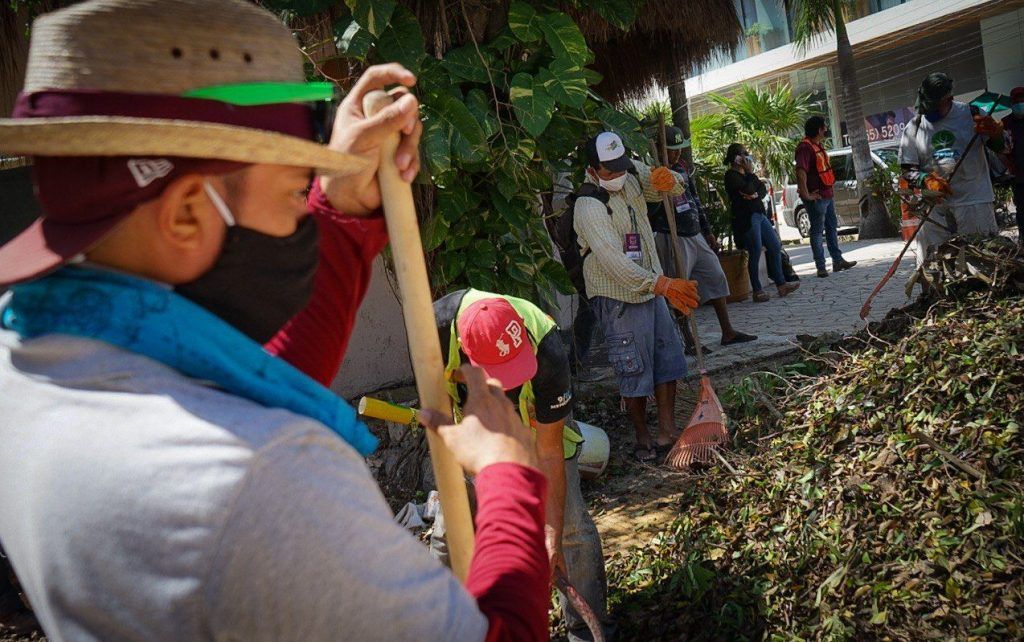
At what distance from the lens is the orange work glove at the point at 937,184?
667 cm

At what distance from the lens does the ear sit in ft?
3.66

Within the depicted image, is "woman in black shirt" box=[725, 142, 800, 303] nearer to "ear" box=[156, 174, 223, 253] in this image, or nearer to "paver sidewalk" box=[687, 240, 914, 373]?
"paver sidewalk" box=[687, 240, 914, 373]

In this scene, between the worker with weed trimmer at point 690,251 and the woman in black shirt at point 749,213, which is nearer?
the worker with weed trimmer at point 690,251

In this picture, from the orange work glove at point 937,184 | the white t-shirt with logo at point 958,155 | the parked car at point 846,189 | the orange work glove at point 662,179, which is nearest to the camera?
the orange work glove at point 662,179

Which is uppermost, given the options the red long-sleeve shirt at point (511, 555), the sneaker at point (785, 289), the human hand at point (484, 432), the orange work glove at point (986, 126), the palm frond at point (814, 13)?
the palm frond at point (814, 13)

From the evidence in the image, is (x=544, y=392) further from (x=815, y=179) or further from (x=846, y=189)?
(x=846, y=189)

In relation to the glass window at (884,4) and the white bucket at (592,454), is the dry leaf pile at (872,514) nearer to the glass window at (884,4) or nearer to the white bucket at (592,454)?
the white bucket at (592,454)

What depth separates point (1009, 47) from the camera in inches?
835

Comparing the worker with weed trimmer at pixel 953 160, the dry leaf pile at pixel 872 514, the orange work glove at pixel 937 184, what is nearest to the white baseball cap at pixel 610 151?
the dry leaf pile at pixel 872 514

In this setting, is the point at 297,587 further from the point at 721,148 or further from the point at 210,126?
the point at 721,148

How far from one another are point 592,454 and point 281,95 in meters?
4.12

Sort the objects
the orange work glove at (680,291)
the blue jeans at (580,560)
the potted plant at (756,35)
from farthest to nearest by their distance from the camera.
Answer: the potted plant at (756,35), the orange work glove at (680,291), the blue jeans at (580,560)

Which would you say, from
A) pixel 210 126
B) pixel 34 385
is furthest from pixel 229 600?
pixel 210 126

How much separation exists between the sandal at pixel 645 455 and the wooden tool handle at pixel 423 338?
4117mm
